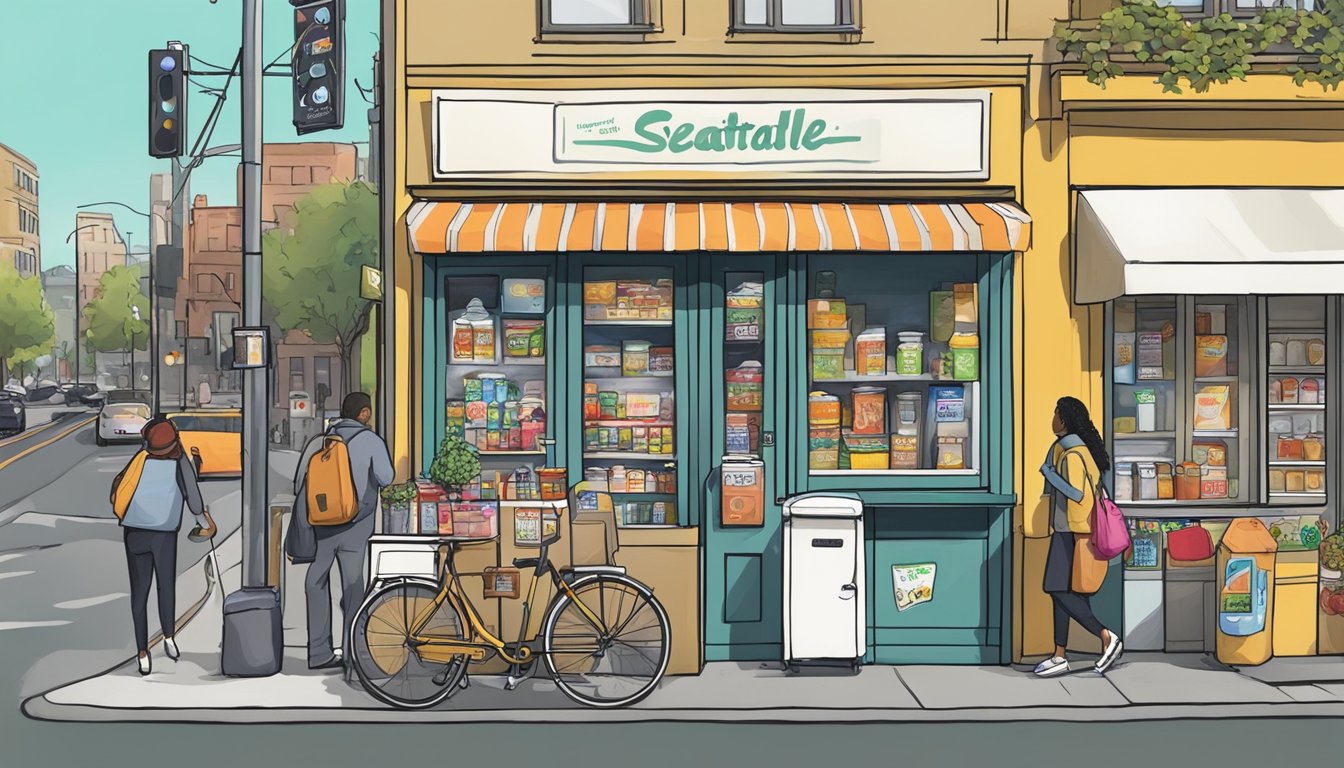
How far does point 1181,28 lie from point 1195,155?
1019 mm

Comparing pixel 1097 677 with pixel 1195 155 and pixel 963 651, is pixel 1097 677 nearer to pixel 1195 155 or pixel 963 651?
pixel 963 651

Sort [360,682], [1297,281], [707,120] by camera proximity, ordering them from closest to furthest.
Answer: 1. [360,682]
2. [1297,281]
3. [707,120]

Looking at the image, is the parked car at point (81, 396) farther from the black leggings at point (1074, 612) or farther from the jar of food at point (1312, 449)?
the jar of food at point (1312, 449)

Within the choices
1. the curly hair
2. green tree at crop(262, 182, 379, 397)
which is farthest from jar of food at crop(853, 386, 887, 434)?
green tree at crop(262, 182, 379, 397)

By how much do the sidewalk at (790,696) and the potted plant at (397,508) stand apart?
116cm

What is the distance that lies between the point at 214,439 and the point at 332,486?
22.9 meters

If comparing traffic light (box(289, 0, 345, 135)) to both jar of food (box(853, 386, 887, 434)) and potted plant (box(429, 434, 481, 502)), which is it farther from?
jar of food (box(853, 386, 887, 434))

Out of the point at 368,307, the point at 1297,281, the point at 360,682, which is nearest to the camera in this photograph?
the point at 360,682

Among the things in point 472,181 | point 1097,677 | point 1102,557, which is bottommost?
point 1097,677

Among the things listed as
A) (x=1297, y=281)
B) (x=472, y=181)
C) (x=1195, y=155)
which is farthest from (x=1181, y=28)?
(x=472, y=181)

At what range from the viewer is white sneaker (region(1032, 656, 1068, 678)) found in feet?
30.9

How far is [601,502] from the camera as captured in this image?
9742mm

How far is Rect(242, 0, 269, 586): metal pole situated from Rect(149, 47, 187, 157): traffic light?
1.40 meters

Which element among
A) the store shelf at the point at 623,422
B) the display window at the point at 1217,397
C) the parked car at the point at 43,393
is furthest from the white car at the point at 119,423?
the parked car at the point at 43,393
